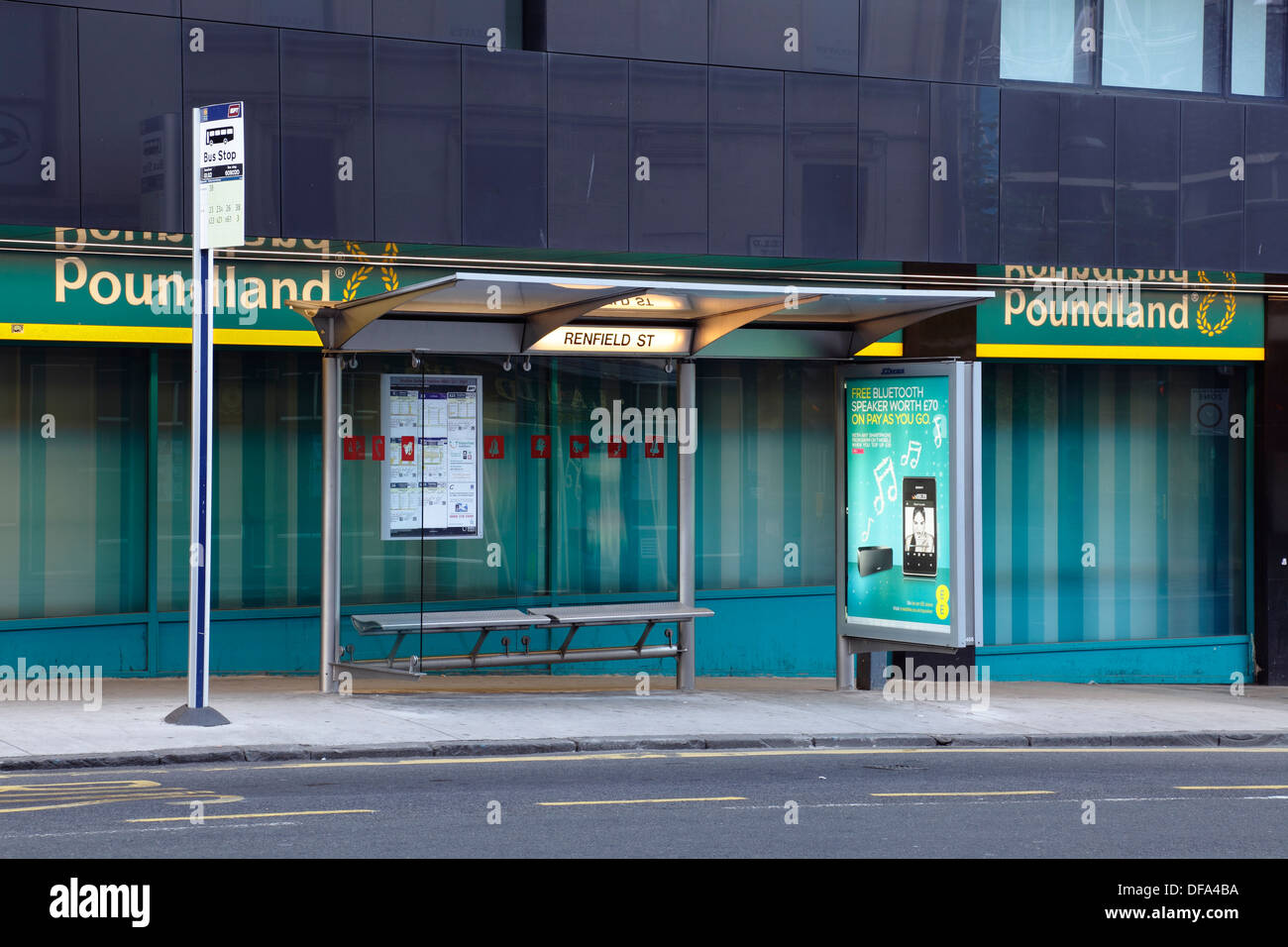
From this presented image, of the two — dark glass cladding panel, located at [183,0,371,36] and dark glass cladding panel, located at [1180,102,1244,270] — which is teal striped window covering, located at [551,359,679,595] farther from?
dark glass cladding panel, located at [1180,102,1244,270]

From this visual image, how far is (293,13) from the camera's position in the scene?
47.2 ft

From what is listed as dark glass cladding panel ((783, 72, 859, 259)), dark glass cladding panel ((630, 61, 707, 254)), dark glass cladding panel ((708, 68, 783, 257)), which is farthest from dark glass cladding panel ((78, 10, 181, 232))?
dark glass cladding panel ((783, 72, 859, 259))

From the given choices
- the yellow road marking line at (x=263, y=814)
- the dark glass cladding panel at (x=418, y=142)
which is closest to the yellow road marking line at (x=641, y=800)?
A: the yellow road marking line at (x=263, y=814)

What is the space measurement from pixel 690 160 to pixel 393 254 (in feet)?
10.0

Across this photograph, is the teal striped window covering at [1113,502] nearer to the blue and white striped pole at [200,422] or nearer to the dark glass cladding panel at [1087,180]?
the dark glass cladding panel at [1087,180]

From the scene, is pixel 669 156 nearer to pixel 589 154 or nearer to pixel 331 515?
pixel 589 154

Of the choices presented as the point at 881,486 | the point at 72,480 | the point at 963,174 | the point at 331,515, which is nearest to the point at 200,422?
the point at 331,515

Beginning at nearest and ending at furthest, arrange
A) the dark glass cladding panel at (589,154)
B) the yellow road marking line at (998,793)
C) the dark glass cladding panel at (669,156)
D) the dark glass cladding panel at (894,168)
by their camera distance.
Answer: the yellow road marking line at (998,793)
the dark glass cladding panel at (589,154)
the dark glass cladding panel at (669,156)
the dark glass cladding panel at (894,168)

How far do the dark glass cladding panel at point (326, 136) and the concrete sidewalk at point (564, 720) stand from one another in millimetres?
4177

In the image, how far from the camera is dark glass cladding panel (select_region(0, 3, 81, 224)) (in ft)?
44.4

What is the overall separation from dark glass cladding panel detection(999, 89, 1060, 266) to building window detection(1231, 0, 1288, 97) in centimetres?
253

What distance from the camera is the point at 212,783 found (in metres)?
9.74

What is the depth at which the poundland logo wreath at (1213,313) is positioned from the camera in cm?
1750
